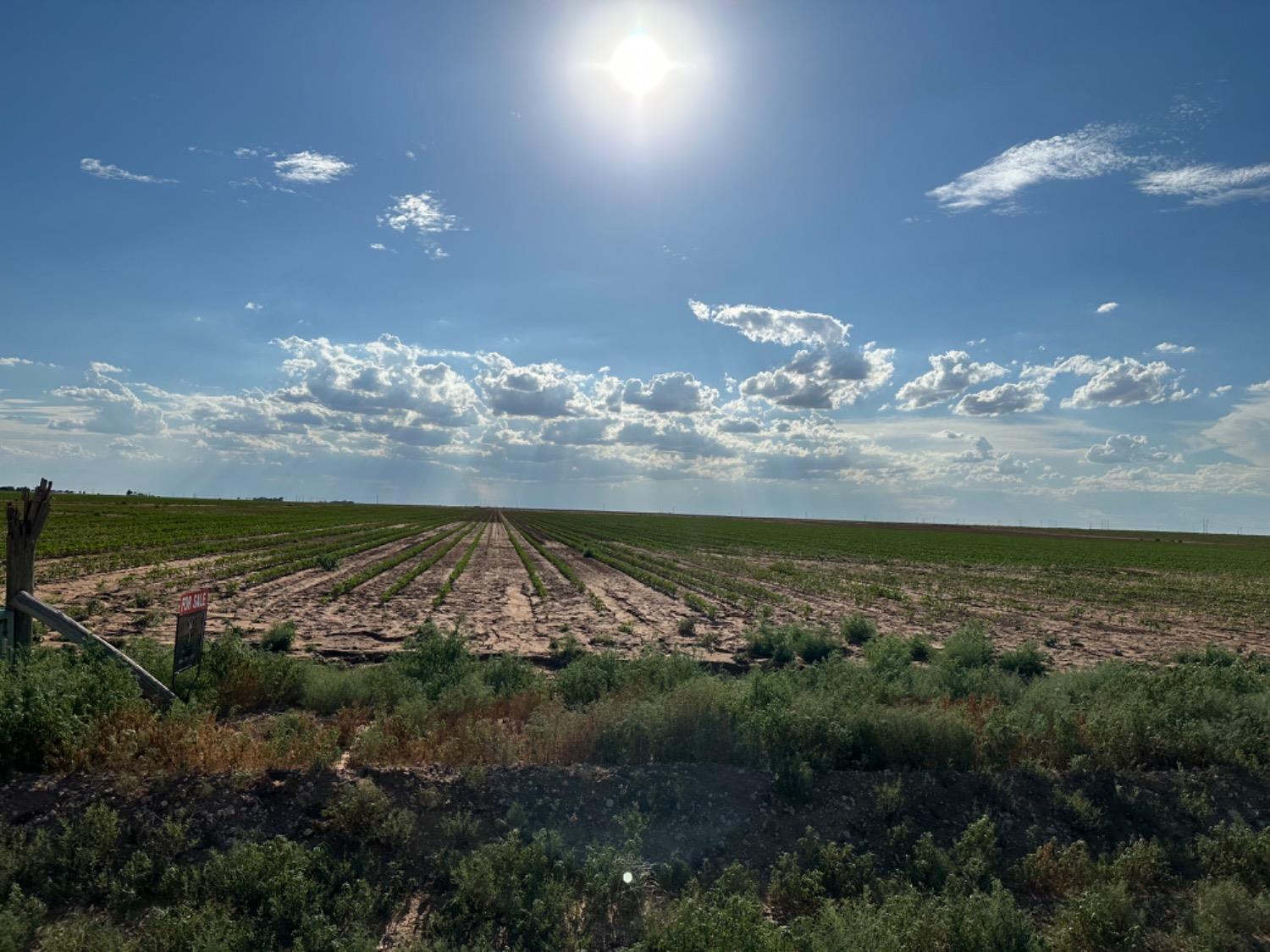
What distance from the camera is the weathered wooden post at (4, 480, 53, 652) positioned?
7.96 m

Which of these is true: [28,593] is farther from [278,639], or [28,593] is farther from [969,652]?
[969,652]

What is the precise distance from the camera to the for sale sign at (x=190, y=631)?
26.3 feet

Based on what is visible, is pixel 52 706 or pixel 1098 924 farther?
pixel 52 706

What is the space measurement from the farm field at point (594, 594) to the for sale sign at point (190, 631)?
5949 mm

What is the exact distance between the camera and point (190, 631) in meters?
8.24

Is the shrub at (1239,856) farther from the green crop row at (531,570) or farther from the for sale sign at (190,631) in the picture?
the green crop row at (531,570)

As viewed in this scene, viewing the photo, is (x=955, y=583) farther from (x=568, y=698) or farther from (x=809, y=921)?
(x=809, y=921)

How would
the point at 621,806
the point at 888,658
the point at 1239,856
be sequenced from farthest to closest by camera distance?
the point at 888,658, the point at 621,806, the point at 1239,856

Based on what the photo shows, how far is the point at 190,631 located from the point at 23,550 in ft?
6.58

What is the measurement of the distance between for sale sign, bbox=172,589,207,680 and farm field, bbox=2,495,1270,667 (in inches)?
234

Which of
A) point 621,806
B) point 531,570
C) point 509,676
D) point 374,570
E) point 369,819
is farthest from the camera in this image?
point 531,570

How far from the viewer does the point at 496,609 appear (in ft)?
68.8

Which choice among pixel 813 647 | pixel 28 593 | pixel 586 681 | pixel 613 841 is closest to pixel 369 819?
pixel 613 841

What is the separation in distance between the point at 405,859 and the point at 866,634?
14.3 m
